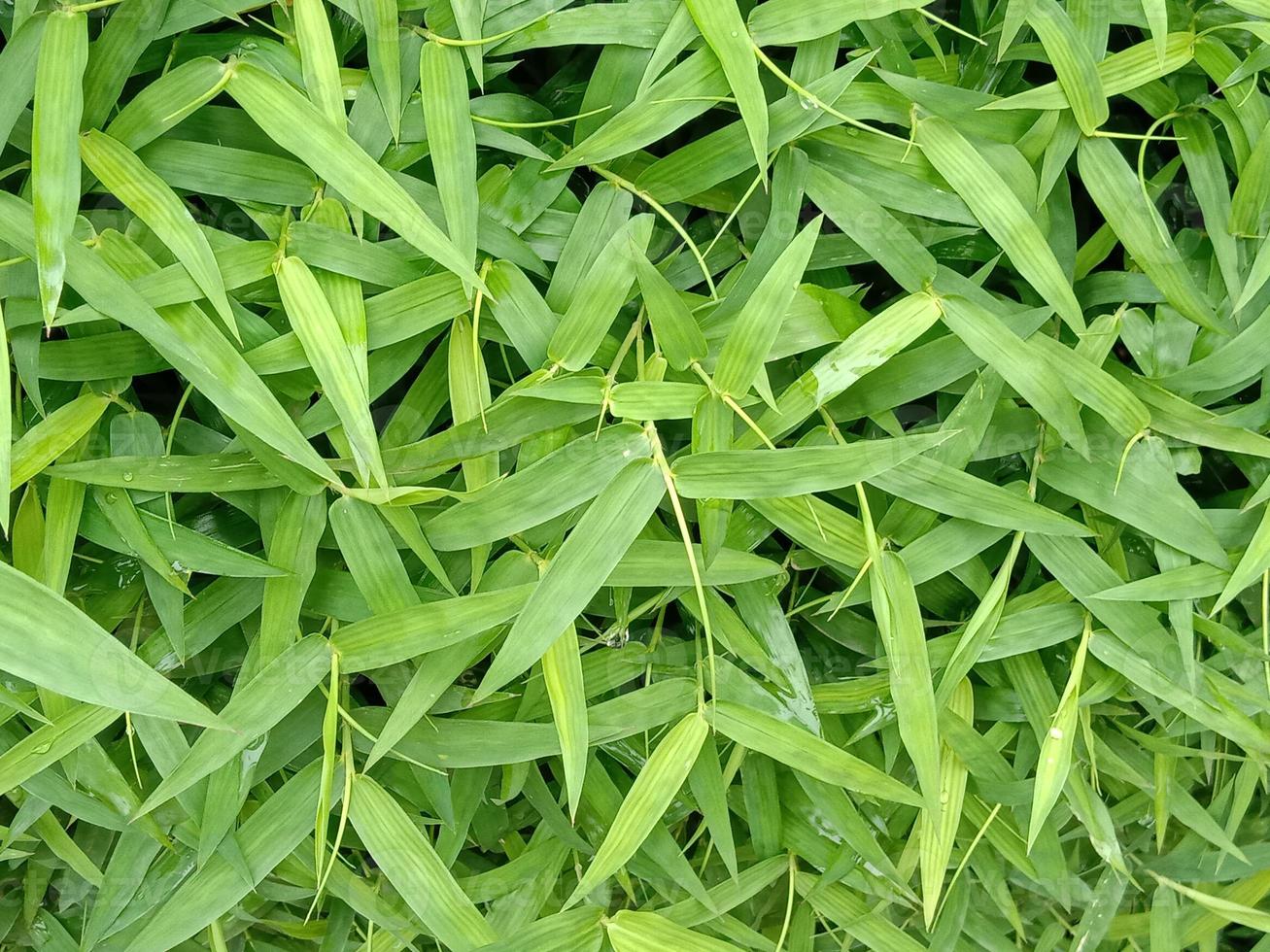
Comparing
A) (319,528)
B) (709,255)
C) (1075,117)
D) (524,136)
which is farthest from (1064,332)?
(319,528)

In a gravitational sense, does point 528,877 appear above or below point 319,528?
below

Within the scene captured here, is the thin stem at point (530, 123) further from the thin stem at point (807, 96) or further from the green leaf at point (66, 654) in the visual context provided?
the green leaf at point (66, 654)

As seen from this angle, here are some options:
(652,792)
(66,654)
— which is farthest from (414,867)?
(66,654)

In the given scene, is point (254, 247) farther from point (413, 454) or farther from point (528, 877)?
point (528, 877)

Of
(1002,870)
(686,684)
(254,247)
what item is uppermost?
(254,247)

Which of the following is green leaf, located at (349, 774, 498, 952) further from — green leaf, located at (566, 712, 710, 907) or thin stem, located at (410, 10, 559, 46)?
thin stem, located at (410, 10, 559, 46)

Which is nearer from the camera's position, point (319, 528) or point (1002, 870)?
point (319, 528)

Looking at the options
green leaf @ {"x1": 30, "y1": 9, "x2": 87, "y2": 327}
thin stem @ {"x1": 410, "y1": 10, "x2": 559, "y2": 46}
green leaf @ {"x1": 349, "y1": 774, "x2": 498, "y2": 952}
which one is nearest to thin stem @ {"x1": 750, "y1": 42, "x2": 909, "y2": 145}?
thin stem @ {"x1": 410, "y1": 10, "x2": 559, "y2": 46}

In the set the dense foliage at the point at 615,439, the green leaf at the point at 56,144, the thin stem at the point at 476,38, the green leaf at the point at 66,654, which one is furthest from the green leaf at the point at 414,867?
the thin stem at the point at 476,38

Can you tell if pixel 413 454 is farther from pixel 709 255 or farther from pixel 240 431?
pixel 709 255

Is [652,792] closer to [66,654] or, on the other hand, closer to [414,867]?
[414,867]
